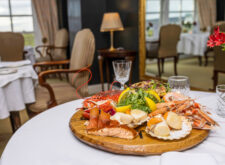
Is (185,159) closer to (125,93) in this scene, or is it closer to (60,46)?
(125,93)

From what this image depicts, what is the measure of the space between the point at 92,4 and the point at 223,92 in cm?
385

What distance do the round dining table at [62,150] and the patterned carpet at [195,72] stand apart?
2.73 m

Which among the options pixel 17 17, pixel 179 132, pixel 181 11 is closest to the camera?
pixel 179 132

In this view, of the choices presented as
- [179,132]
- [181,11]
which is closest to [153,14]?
[181,11]

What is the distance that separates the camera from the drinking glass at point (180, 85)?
3.46ft

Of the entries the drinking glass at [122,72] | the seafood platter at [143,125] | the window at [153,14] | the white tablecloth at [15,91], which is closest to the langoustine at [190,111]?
the seafood platter at [143,125]

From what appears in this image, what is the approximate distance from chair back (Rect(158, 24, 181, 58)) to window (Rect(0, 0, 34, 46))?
12.9ft

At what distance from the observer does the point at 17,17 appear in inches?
246

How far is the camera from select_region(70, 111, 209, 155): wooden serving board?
2.29 ft

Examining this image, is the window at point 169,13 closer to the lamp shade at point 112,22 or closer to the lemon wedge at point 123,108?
the lamp shade at point 112,22

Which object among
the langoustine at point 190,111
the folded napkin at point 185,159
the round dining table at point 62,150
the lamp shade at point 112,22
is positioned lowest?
the round dining table at point 62,150

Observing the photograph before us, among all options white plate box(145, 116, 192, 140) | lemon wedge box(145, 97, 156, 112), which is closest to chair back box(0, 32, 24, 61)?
lemon wedge box(145, 97, 156, 112)

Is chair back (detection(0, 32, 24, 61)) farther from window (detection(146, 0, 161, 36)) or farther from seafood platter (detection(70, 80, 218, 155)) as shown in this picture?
seafood platter (detection(70, 80, 218, 155))

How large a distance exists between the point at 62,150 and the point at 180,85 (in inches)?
23.0
